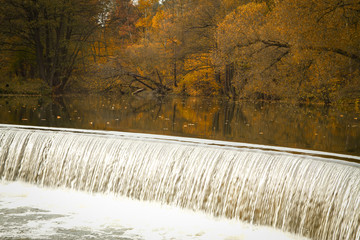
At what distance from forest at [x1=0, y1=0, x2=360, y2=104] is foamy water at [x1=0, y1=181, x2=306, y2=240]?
37.2ft

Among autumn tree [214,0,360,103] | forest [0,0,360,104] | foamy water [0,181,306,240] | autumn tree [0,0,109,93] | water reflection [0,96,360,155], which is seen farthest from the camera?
autumn tree [0,0,109,93]

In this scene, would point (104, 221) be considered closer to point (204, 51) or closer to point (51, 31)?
point (204, 51)

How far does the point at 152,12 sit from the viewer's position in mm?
45375

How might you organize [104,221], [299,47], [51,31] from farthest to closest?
[51,31] < [299,47] < [104,221]

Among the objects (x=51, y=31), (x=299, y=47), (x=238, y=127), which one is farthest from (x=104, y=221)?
(x=51, y=31)

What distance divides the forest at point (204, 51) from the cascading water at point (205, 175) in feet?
34.7

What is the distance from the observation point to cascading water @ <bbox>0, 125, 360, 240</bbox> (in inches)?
221

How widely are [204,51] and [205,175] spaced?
884 inches

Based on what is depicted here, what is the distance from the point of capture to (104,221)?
6.41 metres

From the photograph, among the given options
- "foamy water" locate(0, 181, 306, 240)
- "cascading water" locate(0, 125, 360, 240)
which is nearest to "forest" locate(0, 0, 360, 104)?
"cascading water" locate(0, 125, 360, 240)

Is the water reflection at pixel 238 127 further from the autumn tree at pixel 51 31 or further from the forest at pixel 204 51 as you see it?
the autumn tree at pixel 51 31

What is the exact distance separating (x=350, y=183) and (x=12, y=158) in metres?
6.27

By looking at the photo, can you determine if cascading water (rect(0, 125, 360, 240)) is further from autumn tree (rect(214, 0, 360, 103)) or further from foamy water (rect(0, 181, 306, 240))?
autumn tree (rect(214, 0, 360, 103))

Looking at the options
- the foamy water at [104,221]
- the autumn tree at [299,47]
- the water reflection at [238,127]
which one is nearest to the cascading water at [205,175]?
the foamy water at [104,221]
